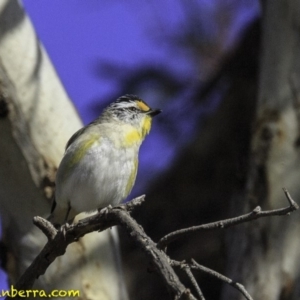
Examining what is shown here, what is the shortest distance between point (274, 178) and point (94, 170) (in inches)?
51.1

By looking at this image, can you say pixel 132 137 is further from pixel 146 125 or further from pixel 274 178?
pixel 274 178

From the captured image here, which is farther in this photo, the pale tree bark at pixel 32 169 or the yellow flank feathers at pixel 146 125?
the yellow flank feathers at pixel 146 125

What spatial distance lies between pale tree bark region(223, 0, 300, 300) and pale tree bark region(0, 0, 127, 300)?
3.07 feet

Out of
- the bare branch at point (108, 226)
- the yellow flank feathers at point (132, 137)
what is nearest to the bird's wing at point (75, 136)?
the yellow flank feathers at point (132, 137)

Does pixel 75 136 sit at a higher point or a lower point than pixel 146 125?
higher

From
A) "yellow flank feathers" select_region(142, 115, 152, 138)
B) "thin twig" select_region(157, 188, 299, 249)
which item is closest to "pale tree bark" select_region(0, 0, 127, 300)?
"yellow flank feathers" select_region(142, 115, 152, 138)

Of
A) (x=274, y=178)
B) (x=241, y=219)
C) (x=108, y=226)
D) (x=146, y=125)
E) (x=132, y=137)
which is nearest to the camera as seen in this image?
(x=241, y=219)

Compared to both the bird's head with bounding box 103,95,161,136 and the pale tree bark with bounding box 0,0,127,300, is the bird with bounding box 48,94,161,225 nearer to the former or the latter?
the pale tree bark with bounding box 0,0,127,300

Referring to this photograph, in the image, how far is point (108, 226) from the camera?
3971 mm

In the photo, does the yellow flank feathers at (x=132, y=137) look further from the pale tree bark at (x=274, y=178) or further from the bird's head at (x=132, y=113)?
the pale tree bark at (x=274, y=178)

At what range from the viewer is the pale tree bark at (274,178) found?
5293 millimetres

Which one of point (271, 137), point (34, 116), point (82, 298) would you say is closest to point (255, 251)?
point (271, 137)

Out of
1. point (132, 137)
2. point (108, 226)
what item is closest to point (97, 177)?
point (132, 137)

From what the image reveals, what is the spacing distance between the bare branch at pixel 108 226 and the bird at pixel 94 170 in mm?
1131
